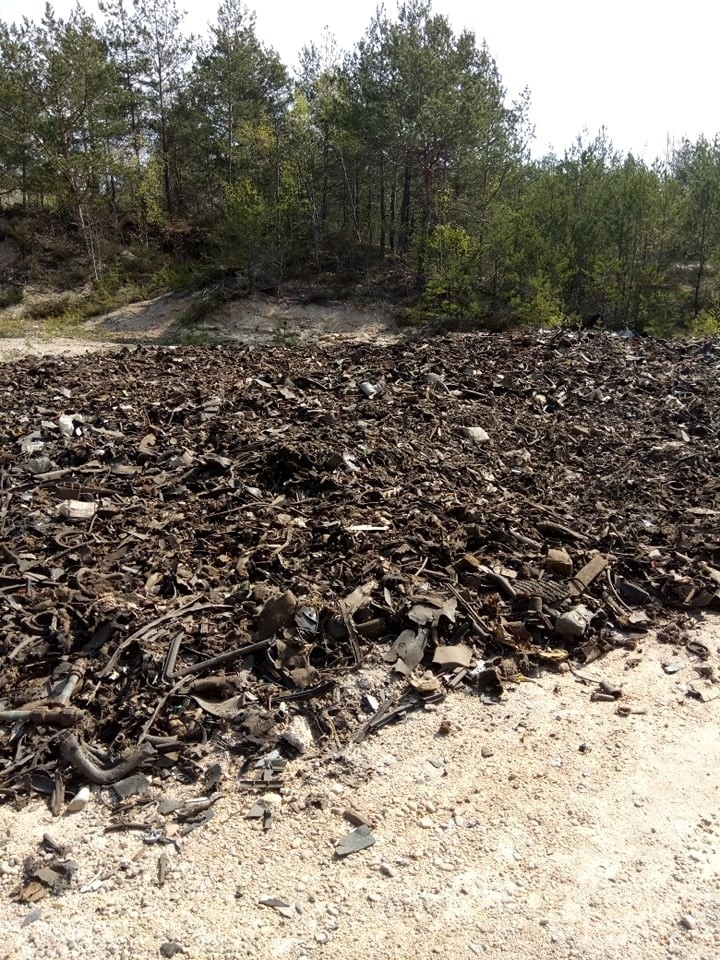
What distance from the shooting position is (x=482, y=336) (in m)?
11.2

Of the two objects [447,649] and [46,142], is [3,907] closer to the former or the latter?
[447,649]

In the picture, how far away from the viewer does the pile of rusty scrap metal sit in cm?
355

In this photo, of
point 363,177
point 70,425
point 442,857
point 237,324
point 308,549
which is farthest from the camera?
point 363,177

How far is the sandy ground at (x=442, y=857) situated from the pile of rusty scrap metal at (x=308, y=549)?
11.2 inches

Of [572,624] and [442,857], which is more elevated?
[572,624]

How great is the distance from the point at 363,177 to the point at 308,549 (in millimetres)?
22416

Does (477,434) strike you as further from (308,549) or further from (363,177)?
(363,177)

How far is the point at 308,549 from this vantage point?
15.5 feet

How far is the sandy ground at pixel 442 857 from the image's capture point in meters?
2.47

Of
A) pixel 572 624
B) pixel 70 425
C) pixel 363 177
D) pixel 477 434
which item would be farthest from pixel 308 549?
pixel 363 177

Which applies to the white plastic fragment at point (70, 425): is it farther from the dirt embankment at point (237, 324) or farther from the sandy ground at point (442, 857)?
the dirt embankment at point (237, 324)

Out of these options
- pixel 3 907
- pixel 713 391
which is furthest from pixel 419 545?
pixel 713 391

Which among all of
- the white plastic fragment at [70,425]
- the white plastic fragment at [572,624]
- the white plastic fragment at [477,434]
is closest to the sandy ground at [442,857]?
the white plastic fragment at [572,624]

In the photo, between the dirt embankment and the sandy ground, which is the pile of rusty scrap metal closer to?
the sandy ground
